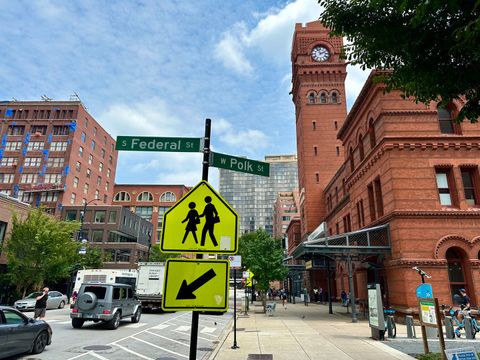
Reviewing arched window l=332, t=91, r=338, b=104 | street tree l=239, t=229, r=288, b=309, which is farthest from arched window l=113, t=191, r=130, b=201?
street tree l=239, t=229, r=288, b=309

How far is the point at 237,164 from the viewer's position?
5.66 metres

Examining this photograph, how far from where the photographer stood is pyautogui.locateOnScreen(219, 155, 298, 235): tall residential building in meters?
182

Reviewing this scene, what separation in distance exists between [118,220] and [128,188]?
107ft

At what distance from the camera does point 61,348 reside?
36.6 feet

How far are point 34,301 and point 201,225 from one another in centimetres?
2654

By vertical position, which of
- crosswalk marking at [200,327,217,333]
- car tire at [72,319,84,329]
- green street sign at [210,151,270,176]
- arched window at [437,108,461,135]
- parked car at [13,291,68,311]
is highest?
arched window at [437,108,461,135]

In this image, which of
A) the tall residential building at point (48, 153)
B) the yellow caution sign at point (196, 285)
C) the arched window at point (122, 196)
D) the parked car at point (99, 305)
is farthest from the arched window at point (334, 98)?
the arched window at point (122, 196)

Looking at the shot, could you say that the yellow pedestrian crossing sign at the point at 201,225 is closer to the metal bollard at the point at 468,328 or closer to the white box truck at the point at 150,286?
the metal bollard at the point at 468,328

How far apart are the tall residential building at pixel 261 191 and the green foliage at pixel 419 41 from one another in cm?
17234

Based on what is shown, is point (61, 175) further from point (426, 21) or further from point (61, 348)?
point (426, 21)

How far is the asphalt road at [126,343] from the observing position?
33.8ft

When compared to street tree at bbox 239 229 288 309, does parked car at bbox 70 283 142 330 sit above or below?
below

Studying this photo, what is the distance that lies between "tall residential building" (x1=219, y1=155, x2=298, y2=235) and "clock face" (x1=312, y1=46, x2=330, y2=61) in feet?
419

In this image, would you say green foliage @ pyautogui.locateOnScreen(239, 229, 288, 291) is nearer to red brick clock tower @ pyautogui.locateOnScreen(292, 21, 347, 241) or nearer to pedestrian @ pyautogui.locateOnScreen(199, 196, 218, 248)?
red brick clock tower @ pyautogui.locateOnScreen(292, 21, 347, 241)
